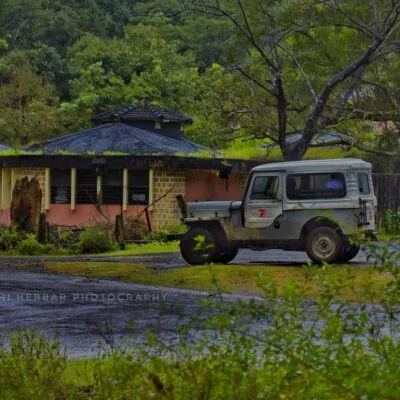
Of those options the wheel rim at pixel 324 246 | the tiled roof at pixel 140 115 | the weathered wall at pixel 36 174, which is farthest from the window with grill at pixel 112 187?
the wheel rim at pixel 324 246

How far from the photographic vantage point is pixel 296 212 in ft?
74.9

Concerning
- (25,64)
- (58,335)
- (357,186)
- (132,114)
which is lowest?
(58,335)

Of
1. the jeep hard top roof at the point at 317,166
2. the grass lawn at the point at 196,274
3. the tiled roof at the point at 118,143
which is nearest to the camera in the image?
the grass lawn at the point at 196,274

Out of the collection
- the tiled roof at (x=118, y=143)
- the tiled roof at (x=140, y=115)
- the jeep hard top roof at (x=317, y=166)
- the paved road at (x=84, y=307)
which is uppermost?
the tiled roof at (x=140, y=115)

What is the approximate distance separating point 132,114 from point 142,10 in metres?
34.2

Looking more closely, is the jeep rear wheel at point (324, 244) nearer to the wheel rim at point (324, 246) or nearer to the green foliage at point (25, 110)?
the wheel rim at point (324, 246)

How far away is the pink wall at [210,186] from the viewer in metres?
39.6

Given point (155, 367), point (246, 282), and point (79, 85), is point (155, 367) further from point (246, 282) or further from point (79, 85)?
point (79, 85)

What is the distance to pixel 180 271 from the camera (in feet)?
72.7

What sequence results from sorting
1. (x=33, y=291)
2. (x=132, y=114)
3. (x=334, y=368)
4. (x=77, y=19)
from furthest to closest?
(x=77, y=19) → (x=132, y=114) → (x=33, y=291) → (x=334, y=368)

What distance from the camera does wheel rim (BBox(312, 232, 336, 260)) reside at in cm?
2230

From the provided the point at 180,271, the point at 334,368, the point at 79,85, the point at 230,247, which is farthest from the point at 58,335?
the point at 79,85

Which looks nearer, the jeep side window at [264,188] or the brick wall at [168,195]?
the jeep side window at [264,188]

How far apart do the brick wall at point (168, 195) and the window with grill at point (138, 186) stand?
0.39 m
